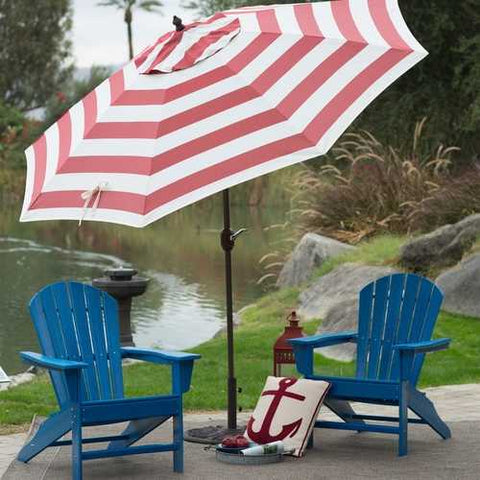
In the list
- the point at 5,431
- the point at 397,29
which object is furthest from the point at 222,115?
the point at 5,431

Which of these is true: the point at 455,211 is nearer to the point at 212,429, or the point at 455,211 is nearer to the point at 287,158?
the point at 212,429

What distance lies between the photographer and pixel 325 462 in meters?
6.49

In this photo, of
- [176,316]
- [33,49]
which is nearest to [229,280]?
[176,316]

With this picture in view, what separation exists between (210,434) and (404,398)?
1.17m

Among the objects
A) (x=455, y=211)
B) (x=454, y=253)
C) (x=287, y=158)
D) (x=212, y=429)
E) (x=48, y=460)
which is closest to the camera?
(x=287, y=158)

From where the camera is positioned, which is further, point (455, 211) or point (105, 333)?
point (455, 211)

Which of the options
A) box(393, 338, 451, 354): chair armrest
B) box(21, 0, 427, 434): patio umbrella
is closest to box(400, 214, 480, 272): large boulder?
box(393, 338, 451, 354): chair armrest

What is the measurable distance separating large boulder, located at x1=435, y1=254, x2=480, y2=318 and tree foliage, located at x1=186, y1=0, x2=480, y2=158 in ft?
27.3

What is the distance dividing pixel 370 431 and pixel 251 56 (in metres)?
2.11

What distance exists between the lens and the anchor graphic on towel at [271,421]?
665 centimetres

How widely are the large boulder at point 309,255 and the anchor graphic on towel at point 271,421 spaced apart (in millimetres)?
8971

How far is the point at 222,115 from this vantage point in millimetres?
5996

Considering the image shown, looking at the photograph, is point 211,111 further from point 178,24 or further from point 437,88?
point 437,88

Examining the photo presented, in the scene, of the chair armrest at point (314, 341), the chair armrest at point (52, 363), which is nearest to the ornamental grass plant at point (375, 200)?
the chair armrest at point (314, 341)
